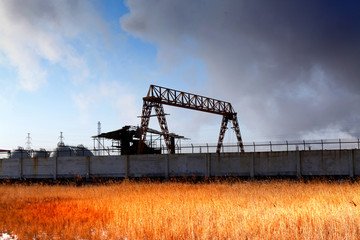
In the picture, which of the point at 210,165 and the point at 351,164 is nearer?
the point at 351,164

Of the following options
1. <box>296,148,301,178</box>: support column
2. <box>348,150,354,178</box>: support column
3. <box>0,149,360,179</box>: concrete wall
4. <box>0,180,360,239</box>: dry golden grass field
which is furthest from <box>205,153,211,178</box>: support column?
<box>0,180,360,239</box>: dry golden grass field

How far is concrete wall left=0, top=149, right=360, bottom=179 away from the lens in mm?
20094

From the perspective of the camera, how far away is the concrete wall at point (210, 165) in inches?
791

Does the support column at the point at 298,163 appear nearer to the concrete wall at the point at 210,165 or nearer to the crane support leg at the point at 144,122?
the concrete wall at the point at 210,165

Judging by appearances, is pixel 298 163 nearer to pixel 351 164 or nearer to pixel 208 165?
pixel 351 164

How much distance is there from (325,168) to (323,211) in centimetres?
1322

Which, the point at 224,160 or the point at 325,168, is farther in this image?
the point at 224,160

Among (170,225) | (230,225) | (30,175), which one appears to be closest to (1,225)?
(170,225)

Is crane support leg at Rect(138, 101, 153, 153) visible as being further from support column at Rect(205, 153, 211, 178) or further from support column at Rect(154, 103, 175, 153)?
support column at Rect(205, 153, 211, 178)

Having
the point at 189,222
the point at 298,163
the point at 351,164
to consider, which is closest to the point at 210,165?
the point at 298,163

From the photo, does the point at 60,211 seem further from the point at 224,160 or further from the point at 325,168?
the point at 325,168

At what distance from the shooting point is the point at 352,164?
19688mm

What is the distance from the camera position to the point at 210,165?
71.9 ft

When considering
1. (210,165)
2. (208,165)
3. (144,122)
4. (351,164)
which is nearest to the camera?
(351,164)
